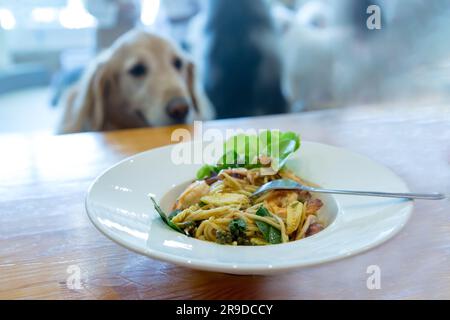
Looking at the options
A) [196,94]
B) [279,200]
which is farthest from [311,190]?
[196,94]

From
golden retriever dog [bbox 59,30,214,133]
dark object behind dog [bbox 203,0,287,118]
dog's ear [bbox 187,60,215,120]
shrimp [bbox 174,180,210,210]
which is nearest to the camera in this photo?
shrimp [bbox 174,180,210,210]

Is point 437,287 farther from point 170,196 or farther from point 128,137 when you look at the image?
point 128,137

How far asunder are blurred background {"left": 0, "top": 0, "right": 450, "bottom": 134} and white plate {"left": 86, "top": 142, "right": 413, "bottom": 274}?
1223 millimetres

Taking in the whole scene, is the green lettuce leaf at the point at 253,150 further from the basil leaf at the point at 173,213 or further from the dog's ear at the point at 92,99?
the dog's ear at the point at 92,99

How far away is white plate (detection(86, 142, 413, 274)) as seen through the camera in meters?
0.52

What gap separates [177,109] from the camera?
165cm

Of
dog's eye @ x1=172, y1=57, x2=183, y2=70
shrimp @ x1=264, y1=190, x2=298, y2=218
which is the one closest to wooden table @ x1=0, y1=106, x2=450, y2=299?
shrimp @ x1=264, y1=190, x2=298, y2=218

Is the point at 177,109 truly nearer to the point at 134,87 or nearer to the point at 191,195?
the point at 134,87

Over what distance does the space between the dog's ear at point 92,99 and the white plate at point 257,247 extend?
845 millimetres

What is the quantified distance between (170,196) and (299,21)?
5.47 ft

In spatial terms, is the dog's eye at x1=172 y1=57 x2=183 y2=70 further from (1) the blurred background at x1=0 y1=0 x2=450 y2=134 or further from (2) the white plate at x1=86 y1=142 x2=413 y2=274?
(2) the white plate at x1=86 y1=142 x2=413 y2=274

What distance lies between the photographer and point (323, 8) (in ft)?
7.48

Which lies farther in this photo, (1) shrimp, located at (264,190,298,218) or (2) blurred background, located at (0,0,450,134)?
(2) blurred background, located at (0,0,450,134)

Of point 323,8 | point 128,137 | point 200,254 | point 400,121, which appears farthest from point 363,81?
point 200,254
